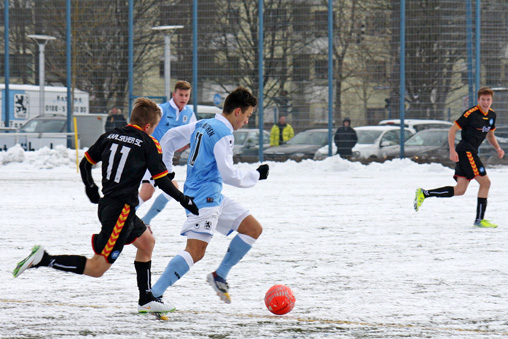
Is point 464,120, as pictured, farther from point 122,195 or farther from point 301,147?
point 301,147

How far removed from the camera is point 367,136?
2256 cm

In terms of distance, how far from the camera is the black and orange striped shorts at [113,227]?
5219 mm

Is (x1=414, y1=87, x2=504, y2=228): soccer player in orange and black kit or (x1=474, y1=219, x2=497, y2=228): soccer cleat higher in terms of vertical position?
(x1=414, y1=87, x2=504, y2=228): soccer player in orange and black kit

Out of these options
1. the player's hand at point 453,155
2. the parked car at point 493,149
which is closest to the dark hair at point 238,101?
the player's hand at point 453,155

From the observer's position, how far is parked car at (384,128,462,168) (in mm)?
21703

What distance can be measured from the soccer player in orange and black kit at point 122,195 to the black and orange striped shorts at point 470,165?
6134 millimetres

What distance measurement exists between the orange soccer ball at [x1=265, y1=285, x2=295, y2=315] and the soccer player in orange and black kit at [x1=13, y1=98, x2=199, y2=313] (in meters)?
0.73

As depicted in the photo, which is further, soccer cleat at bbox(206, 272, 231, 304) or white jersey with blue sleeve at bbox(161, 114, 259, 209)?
soccer cleat at bbox(206, 272, 231, 304)

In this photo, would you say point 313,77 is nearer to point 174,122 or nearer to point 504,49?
point 504,49

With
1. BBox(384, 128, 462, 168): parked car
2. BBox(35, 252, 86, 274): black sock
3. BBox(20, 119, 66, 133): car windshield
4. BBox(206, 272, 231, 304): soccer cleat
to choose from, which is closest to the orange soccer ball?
BBox(206, 272, 231, 304): soccer cleat

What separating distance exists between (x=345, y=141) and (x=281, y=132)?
1932 mm

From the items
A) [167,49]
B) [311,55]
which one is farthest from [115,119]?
[311,55]

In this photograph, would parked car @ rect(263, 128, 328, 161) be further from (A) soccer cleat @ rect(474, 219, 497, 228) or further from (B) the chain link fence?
(A) soccer cleat @ rect(474, 219, 497, 228)

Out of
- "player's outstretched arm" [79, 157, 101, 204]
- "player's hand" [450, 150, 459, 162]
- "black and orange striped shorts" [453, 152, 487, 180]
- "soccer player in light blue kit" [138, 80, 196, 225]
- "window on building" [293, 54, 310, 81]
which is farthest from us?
"window on building" [293, 54, 310, 81]
